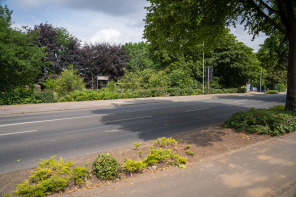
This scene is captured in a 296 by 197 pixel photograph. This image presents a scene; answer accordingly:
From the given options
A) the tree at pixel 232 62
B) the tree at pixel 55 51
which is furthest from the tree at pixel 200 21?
the tree at pixel 55 51

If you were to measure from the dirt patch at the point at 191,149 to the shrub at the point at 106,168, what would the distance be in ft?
0.35

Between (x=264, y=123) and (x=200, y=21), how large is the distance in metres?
5.07

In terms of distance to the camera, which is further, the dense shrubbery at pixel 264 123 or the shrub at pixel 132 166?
the dense shrubbery at pixel 264 123

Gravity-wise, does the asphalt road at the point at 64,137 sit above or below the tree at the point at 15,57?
below

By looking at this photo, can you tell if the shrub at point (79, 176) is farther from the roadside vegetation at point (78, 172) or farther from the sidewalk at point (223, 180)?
the sidewalk at point (223, 180)

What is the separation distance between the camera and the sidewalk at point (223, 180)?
3166mm

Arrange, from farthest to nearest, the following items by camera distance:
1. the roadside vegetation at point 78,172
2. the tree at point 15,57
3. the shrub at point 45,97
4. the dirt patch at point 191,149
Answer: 1. the shrub at point 45,97
2. the tree at point 15,57
3. the dirt patch at point 191,149
4. the roadside vegetation at point 78,172

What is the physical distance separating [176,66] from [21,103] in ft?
77.1

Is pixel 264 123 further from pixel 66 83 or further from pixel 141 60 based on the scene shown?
pixel 141 60

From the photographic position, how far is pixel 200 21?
27.6ft

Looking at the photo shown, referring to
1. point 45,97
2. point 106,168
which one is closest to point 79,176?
point 106,168

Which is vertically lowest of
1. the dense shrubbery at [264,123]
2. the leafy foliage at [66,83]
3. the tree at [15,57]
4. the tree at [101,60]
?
the dense shrubbery at [264,123]

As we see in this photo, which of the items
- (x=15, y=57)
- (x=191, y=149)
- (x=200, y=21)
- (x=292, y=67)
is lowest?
(x=191, y=149)

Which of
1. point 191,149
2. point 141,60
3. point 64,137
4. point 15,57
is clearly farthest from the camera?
point 141,60
